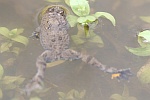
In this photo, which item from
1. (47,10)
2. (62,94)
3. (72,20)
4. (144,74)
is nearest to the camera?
(62,94)

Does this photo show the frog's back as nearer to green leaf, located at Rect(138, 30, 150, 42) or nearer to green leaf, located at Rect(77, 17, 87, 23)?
green leaf, located at Rect(77, 17, 87, 23)

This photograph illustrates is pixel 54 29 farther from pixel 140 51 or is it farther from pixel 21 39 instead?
pixel 140 51

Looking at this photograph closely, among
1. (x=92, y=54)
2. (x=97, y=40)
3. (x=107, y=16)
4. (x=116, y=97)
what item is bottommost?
(x=116, y=97)

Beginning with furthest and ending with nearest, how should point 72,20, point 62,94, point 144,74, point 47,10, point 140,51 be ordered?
point 47,10 < point 72,20 < point 140,51 < point 144,74 < point 62,94

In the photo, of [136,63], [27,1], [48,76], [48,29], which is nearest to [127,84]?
[136,63]

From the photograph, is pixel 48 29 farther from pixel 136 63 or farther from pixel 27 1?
pixel 136 63

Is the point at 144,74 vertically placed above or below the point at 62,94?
above

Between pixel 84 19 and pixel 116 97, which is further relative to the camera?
pixel 84 19

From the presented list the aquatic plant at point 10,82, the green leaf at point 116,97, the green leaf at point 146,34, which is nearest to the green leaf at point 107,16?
the green leaf at point 146,34

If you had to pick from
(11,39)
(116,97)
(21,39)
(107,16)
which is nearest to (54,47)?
(21,39)
